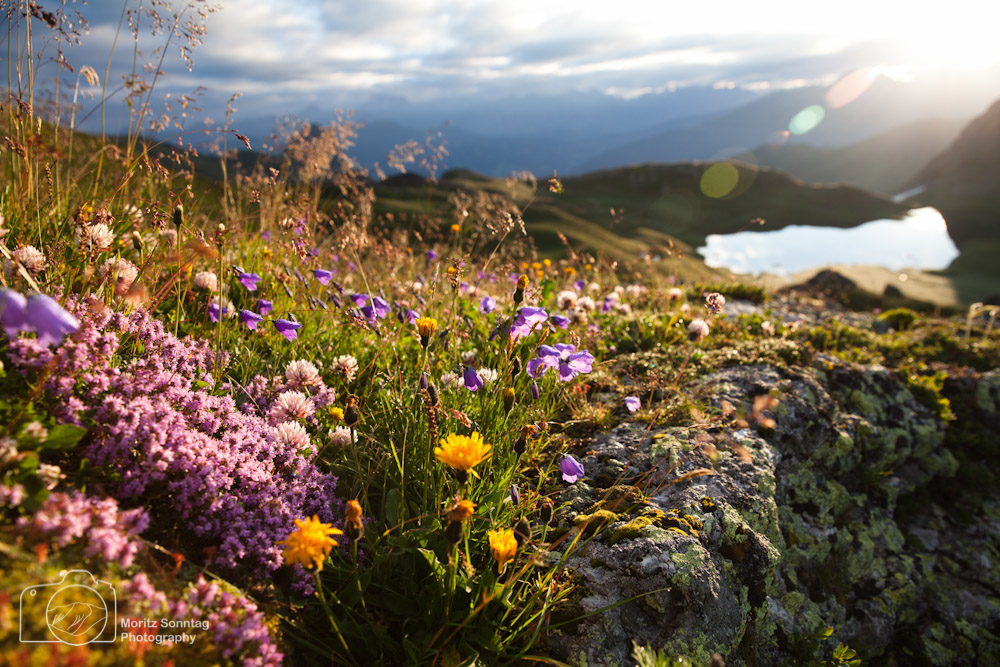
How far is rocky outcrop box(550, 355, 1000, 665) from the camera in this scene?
208 centimetres

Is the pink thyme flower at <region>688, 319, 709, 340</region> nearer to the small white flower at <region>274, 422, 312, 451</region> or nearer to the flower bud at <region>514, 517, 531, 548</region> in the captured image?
the flower bud at <region>514, 517, 531, 548</region>

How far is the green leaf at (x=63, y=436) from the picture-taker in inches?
55.3

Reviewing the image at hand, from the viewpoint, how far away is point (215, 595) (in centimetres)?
144

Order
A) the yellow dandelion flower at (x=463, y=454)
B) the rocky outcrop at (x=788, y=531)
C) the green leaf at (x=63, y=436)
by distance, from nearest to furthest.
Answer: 1. the green leaf at (x=63, y=436)
2. the yellow dandelion flower at (x=463, y=454)
3. the rocky outcrop at (x=788, y=531)

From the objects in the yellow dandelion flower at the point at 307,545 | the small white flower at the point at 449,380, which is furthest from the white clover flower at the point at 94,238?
the small white flower at the point at 449,380

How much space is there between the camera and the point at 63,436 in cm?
142

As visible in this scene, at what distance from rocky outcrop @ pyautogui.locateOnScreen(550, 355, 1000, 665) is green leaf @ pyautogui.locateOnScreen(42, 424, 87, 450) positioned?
5.34 feet

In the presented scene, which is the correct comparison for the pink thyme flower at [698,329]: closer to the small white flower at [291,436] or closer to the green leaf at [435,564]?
the green leaf at [435,564]

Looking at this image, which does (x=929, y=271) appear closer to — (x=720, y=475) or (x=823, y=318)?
(x=823, y=318)

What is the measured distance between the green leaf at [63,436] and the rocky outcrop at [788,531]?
1.63 m

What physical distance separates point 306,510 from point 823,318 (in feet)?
26.8

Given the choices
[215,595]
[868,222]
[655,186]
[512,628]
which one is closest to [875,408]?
[512,628]

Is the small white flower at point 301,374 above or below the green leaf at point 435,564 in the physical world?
above

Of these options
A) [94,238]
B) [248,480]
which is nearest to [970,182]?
[248,480]
